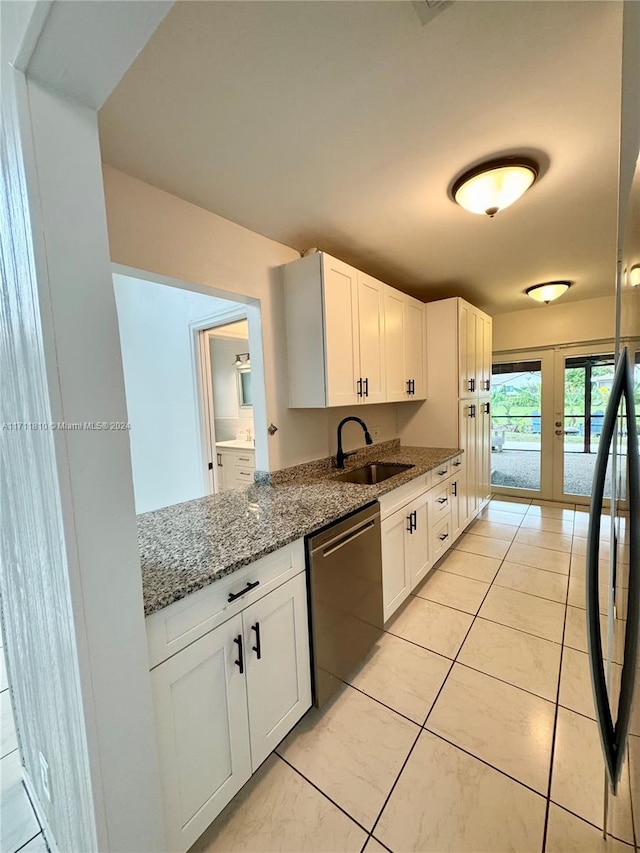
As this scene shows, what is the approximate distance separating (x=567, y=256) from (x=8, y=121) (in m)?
3.31

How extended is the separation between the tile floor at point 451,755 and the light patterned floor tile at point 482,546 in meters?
0.75

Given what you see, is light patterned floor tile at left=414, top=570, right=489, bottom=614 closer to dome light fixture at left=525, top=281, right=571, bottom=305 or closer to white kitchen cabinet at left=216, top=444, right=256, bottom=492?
white kitchen cabinet at left=216, top=444, right=256, bottom=492

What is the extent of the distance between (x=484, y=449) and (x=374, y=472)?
177 centimetres

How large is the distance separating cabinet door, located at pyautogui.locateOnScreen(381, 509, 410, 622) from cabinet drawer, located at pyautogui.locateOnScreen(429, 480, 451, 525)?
49 cm

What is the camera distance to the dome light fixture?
129 inches

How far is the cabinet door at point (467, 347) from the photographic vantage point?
10.6 ft

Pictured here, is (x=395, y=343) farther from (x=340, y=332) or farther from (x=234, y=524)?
(x=234, y=524)

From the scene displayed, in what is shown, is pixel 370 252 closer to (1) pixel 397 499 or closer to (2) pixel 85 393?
(1) pixel 397 499

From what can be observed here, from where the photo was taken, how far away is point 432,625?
2178mm

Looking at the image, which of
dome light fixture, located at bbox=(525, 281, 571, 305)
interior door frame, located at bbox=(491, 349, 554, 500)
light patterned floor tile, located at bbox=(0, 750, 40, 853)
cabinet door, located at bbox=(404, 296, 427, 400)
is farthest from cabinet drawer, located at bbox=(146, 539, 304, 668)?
interior door frame, located at bbox=(491, 349, 554, 500)

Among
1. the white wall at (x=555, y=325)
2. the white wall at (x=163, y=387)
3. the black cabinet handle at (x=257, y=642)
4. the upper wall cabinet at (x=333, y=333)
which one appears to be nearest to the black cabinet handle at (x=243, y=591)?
the black cabinet handle at (x=257, y=642)

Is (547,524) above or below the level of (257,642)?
below

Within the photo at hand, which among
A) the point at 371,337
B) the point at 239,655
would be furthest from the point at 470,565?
the point at 239,655

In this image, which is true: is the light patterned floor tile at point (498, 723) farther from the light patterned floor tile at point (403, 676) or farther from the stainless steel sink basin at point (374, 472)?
the stainless steel sink basin at point (374, 472)
